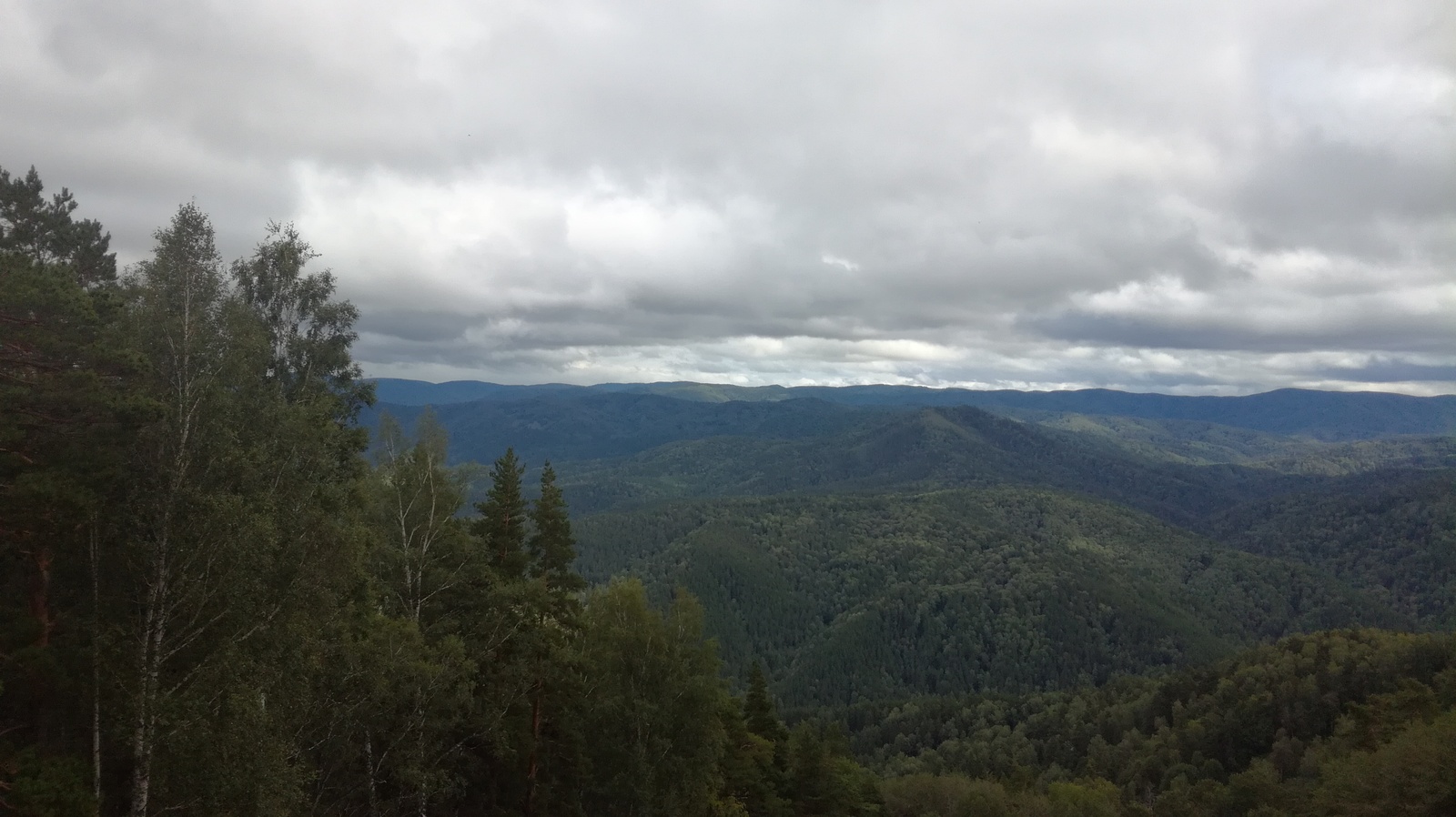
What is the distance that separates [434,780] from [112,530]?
11.4 metres

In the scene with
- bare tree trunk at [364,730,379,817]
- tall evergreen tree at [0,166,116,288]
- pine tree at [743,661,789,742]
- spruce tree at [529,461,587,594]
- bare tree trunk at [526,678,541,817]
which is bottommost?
pine tree at [743,661,789,742]

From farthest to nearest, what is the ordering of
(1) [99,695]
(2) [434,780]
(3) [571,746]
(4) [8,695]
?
1. (3) [571,746]
2. (2) [434,780]
3. (4) [8,695]
4. (1) [99,695]

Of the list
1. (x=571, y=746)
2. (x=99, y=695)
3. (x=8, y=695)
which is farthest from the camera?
(x=571, y=746)

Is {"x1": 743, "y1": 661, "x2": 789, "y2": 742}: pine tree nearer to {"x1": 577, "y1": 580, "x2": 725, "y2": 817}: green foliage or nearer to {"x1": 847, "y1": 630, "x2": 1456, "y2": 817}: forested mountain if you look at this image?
{"x1": 577, "y1": 580, "x2": 725, "y2": 817}: green foliage

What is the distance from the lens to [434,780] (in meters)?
21.0

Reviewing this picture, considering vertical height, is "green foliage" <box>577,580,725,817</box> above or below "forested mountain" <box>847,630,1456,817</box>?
above

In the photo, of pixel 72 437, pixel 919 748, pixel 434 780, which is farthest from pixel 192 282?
pixel 919 748

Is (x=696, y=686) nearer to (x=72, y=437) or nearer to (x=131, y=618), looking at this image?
(x=131, y=618)

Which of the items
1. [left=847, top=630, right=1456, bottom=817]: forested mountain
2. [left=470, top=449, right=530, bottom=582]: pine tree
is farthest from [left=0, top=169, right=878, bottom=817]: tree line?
Answer: [left=847, top=630, right=1456, bottom=817]: forested mountain

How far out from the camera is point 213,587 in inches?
604

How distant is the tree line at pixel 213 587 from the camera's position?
14773 millimetres

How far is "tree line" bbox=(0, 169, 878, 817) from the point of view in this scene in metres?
14.8

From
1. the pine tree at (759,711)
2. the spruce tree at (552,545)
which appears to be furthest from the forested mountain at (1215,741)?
the spruce tree at (552,545)

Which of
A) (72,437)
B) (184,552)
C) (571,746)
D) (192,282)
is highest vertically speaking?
(192,282)
